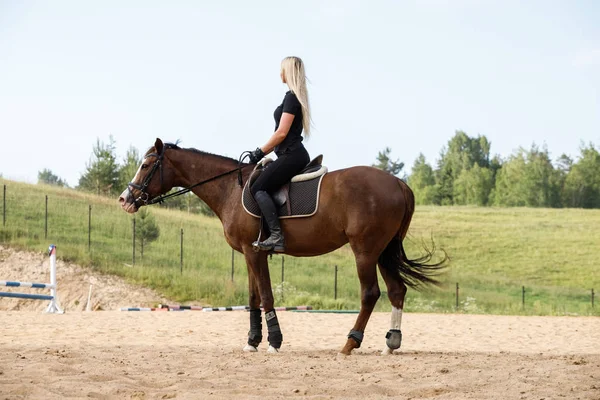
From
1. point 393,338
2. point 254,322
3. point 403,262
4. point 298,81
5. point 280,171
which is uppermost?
point 298,81

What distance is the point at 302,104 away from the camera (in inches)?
380

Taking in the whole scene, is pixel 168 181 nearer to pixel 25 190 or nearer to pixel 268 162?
pixel 268 162

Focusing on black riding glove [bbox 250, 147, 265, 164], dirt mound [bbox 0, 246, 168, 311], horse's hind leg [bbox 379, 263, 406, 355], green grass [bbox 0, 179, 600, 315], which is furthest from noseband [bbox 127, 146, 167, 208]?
dirt mound [bbox 0, 246, 168, 311]

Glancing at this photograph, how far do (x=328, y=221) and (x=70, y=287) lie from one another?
2127 cm

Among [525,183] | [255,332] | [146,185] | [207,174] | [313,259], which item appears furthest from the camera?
[525,183]

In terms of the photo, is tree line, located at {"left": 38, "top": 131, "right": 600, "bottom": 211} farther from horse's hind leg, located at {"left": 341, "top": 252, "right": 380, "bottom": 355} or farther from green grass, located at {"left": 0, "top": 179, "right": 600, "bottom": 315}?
horse's hind leg, located at {"left": 341, "top": 252, "right": 380, "bottom": 355}

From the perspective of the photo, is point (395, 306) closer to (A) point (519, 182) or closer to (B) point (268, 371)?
(B) point (268, 371)

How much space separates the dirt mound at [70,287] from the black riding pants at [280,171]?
55.8 feet

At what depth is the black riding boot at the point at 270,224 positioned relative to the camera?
9.55 metres

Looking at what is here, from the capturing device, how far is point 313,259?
136 ft

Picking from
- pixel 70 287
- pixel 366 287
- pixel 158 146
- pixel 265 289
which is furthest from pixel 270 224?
pixel 70 287

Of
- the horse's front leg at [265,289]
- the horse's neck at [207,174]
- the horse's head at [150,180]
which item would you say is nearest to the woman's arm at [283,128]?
the horse's neck at [207,174]

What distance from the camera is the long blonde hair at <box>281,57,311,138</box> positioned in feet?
31.8

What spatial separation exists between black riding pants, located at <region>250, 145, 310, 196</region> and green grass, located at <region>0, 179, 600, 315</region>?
11.6m
